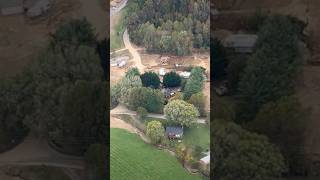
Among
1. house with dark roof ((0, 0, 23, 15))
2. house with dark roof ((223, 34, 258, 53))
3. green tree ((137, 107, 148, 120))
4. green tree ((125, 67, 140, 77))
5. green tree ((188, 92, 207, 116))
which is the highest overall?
house with dark roof ((0, 0, 23, 15))

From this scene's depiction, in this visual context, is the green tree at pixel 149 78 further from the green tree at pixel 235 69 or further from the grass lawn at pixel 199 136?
the green tree at pixel 235 69

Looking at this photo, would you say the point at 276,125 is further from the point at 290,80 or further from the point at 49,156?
the point at 49,156

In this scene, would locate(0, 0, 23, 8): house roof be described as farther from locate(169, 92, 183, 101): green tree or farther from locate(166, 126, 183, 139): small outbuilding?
locate(166, 126, 183, 139): small outbuilding

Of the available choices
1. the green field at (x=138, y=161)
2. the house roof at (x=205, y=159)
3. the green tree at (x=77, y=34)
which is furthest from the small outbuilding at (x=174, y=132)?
the green tree at (x=77, y=34)

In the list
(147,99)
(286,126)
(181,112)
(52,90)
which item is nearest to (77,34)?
(52,90)

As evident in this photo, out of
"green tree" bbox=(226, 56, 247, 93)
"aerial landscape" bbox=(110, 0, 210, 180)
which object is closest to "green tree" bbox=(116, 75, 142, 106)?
"aerial landscape" bbox=(110, 0, 210, 180)

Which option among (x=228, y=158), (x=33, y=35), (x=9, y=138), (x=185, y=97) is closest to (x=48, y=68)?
(x=33, y=35)
